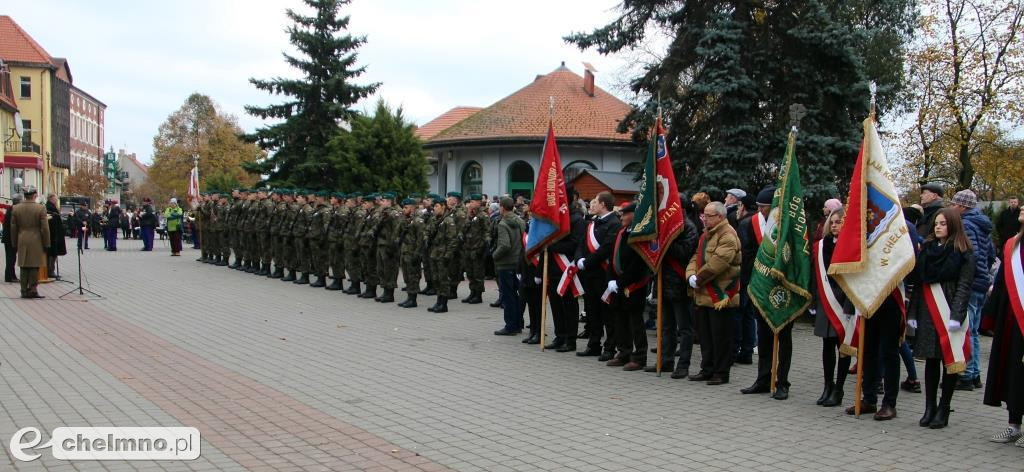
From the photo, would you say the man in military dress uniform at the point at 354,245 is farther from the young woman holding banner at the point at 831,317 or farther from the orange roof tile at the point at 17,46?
the orange roof tile at the point at 17,46

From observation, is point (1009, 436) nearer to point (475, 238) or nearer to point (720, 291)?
point (720, 291)

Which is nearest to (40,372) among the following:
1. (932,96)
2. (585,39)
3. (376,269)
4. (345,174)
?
(376,269)

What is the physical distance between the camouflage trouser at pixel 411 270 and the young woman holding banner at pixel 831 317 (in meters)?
7.90

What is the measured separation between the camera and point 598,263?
33.3 ft

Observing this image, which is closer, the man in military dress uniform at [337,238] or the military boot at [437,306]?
the military boot at [437,306]

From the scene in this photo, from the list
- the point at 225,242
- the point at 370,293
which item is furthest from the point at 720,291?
the point at 225,242

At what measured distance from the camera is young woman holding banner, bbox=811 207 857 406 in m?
7.82

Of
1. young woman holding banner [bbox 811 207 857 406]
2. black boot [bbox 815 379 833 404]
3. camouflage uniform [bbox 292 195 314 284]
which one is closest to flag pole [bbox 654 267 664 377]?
young woman holding banner [bbox 811 207 857 406]

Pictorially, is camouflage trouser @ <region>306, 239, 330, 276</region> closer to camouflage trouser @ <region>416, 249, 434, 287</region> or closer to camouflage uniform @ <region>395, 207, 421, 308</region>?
camouflage trouser @ <region>416, 249, 434, 287</region>

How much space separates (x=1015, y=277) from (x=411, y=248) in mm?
9803

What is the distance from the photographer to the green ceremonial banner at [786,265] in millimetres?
8227

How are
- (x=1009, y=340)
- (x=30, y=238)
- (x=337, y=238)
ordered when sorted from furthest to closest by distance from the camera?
(x=337, y=238)
(x=30, y=238)
(x=1009, y=340)

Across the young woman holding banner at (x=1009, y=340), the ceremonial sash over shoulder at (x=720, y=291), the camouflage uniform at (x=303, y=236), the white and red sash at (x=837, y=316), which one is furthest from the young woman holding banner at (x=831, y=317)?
the camouflage uniform at (x=303, y=236)

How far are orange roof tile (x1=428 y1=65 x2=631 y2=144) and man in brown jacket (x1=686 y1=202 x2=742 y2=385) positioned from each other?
2723 cm
